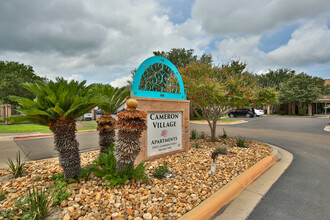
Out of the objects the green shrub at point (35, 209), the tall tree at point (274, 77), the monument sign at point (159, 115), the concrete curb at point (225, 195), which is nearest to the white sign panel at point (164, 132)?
the monument sign at point (159, 115)

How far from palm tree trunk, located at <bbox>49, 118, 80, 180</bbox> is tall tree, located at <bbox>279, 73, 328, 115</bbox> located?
38230 mm

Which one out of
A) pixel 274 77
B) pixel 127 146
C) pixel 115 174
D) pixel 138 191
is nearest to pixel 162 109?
pixel 127 146

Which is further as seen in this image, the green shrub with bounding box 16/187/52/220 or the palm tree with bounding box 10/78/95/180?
the palm tree with bounding box 10/78/95/180

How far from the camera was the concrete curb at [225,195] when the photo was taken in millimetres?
2729

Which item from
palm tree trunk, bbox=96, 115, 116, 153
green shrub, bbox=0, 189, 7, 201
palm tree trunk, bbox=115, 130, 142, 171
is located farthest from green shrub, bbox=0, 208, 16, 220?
palm tree trunk, bbox=96, 115, 116, 153

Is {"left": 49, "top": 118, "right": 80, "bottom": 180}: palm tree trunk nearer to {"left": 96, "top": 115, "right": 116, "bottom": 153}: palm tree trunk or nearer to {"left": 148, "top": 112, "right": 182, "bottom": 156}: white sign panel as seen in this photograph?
{"left": 96, "top": 115, "right": 116, "bottom": 153}: palm tree trunk

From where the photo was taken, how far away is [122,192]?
3117mm

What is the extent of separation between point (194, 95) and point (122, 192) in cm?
501

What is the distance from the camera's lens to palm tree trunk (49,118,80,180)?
3201mm

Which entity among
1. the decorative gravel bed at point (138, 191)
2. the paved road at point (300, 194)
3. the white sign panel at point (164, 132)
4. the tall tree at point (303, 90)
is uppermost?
the tall tree at point (303, 90)

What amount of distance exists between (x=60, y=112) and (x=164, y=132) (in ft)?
10.3

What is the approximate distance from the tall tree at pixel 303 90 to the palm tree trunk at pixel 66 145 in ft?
125

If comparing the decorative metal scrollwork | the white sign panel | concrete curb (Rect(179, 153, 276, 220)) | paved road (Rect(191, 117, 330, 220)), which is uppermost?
the decorative metal scrollwork

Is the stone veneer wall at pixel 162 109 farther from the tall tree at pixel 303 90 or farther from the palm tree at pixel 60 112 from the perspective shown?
the tall tree at pixel 303 90
